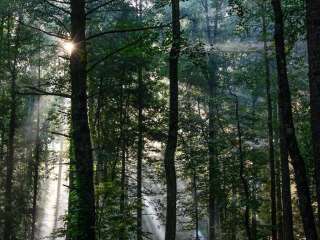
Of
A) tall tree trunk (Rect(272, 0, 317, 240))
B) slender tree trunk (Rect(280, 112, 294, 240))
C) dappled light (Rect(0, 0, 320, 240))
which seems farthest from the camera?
slender tree trunk (Rect(280, 112, 294, 240))

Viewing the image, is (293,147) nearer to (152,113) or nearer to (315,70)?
(315,70)


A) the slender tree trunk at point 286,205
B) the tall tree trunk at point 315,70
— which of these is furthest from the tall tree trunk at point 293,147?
the slender tree trunk at point 286,205

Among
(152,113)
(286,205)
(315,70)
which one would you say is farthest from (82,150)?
(152,113)

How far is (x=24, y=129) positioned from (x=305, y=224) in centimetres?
2680

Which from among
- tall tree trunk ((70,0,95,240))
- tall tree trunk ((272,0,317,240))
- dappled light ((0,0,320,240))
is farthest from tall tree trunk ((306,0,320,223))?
tall tree trunk ((272,0,317,240))

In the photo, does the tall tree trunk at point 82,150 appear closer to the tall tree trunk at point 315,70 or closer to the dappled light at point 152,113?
the dappled light at point 152,113

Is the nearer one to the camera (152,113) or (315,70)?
(315,70)

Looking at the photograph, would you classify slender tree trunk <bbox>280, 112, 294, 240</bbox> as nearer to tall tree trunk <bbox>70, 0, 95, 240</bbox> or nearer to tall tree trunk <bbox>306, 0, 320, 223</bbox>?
tall tree trunk <bbox>306, 0, 320, 223</bbox>

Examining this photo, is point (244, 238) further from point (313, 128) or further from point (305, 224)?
point (313, 128)

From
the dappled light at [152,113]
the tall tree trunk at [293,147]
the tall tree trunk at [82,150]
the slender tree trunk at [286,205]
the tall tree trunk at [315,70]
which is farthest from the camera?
the slender tree trunk at [286,205]

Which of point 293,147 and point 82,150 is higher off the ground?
point 293,147

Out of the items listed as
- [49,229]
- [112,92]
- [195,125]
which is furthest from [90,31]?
[49,229]

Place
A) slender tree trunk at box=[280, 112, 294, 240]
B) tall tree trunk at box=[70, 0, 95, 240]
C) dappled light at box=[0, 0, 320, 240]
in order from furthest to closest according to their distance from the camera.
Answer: slender tree trunk at box=[280, 112, 294, 240] < dappled light at box=[0, 0, 320, 240] < tall tree trunk at box=[70, 0, 95, 240]

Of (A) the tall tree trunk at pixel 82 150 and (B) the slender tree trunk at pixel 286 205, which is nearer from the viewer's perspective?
(A) the tall tree trunk at pixel 82 150
